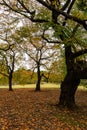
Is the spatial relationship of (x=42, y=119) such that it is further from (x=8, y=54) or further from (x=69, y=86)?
(x=8, y=54)

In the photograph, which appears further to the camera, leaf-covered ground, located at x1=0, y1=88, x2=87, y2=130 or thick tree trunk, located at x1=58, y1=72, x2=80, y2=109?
thick tree trunk, located at x1=58, y1=72, x2=80, y2=109

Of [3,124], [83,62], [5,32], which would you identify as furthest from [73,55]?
[5,32]

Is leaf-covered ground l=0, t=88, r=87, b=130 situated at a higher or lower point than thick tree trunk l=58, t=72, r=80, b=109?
lower

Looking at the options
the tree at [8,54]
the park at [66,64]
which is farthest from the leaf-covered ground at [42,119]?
the tree at [8,54]

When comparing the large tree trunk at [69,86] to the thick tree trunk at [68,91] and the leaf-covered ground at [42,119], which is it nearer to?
the thick tree trunk at [68,91]

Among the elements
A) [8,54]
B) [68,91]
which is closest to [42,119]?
[68,91]

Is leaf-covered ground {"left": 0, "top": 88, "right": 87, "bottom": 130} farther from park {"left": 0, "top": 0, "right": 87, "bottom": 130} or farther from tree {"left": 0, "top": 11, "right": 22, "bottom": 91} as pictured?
tree {"left": 0, "top": 11, "right": 22, "bottom": 91}

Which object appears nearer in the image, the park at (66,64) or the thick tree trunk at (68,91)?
the park at (66,64)

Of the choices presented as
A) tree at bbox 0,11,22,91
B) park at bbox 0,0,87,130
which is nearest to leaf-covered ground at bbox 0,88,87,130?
park at bbox 0,0,87,130

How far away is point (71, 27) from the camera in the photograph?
84.9 ft

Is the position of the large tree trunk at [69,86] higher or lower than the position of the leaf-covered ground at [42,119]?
higher

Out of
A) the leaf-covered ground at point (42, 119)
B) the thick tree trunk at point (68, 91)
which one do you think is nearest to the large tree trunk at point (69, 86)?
the thick tree trunk at point (68, 91)

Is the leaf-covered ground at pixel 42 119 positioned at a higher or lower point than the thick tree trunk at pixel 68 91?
lower

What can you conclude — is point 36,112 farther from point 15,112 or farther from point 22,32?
point 22,32
